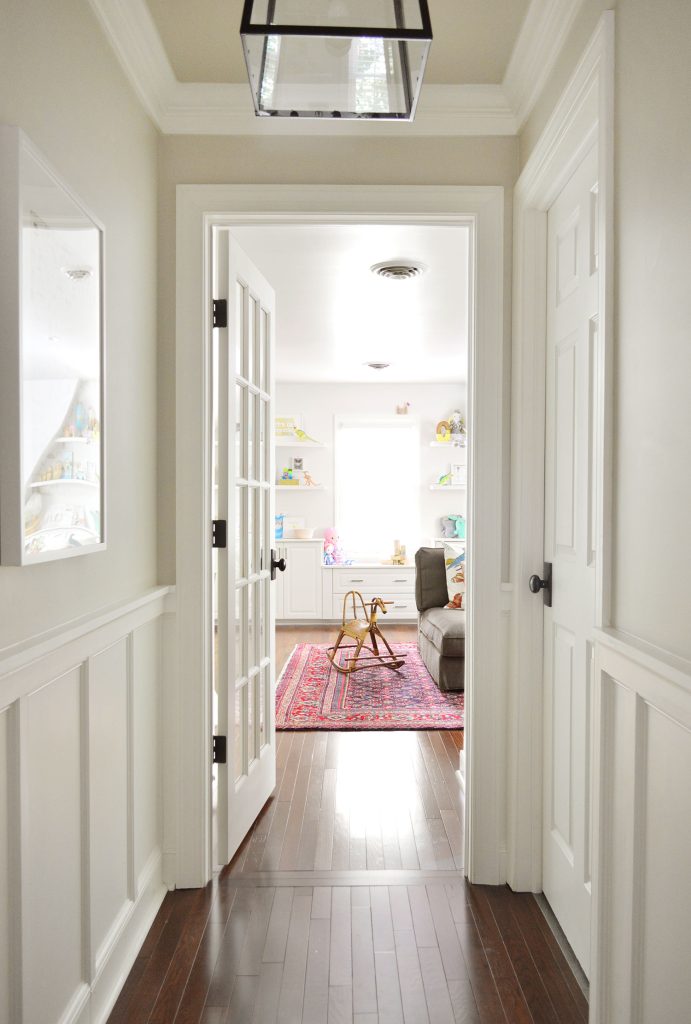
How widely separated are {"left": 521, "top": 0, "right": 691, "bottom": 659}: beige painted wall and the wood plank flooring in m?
1.08

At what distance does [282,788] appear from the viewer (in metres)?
3.08

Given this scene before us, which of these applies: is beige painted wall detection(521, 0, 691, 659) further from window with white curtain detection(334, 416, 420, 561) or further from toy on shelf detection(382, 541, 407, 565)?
window with white curtain detection(334, 416, 420, 561)

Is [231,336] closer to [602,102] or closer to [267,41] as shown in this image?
[267,41]

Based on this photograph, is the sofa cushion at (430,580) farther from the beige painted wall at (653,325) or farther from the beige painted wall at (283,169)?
the beige painted wall at (653,325)

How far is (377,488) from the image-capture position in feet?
25.2

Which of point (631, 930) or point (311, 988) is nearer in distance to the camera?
point (631, 930)

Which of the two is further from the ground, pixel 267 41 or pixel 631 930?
pixel 267 41

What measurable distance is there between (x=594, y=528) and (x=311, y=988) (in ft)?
4.57

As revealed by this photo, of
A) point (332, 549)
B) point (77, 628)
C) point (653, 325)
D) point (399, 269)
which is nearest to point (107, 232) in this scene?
point (77, 628)

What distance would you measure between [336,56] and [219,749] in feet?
6.71

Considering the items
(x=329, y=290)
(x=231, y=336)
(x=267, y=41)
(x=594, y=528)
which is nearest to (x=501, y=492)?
(x=594, y=528)

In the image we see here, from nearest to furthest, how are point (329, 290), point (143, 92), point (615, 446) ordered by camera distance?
point (615, 446) < point (143, 92) < point (329, 290)

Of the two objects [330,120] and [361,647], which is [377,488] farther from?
[330,120]

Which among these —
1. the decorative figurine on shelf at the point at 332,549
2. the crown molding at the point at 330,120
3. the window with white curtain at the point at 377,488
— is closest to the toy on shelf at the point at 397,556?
the window with white curtain at the point at 377,488
